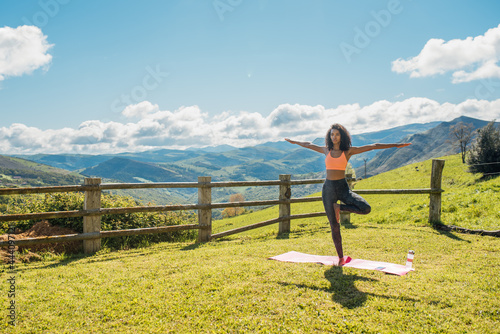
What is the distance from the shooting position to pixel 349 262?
19.7 feet

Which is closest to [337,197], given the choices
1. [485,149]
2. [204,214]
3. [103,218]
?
[204,214]

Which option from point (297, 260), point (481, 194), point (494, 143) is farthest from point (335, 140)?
point (494, 143)

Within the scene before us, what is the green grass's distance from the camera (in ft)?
12.0

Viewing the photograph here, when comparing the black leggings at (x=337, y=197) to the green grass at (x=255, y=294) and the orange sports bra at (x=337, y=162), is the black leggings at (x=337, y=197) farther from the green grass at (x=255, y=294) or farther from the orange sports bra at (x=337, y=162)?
the green grass at (x=255, y=294)

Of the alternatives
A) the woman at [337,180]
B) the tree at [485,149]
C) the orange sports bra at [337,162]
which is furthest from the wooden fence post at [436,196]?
the tree at [485,149]

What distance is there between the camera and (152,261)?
6598mm

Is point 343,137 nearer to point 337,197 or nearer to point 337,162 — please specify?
point 337,162

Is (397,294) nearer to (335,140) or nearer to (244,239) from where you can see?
(335,140)

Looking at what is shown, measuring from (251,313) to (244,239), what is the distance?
18.0 feet

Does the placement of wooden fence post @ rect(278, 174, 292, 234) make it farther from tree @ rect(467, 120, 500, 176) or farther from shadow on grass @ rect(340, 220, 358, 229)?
tree @ rect(467, 120, 500, 176)

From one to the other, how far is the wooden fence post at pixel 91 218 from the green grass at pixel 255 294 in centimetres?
55

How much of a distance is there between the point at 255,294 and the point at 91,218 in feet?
16.9

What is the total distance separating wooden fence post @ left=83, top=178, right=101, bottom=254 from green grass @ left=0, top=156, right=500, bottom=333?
1.82 ft

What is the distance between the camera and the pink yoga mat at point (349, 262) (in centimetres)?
543
